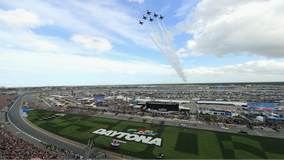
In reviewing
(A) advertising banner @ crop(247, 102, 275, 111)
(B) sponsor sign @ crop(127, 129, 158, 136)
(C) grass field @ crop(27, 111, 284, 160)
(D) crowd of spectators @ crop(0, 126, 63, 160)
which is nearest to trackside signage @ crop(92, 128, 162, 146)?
(C) grass field @ crop(27, 111, 284, 160)

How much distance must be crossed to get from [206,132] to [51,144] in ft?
138

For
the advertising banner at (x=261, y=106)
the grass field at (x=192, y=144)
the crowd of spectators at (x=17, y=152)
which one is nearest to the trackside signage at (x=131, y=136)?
the grass field at (x=192, y=144)

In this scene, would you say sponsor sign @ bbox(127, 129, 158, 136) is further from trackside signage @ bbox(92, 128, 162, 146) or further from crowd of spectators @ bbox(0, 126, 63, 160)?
crowd of spectators @ bbox(0, 126, 63, 160)

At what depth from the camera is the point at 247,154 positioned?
25.5 m

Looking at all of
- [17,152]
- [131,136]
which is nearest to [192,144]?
[131,136]

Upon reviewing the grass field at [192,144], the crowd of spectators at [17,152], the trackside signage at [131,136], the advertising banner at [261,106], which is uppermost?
the advertising banner at [261,106]

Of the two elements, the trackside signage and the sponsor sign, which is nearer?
the trackside signage

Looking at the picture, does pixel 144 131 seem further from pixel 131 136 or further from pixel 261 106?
pixel 261 106

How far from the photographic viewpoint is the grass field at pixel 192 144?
2555 centimetres

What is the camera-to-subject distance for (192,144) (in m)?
29.8

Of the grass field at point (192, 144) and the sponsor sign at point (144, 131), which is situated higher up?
the sponsor sign at point (144, 131)

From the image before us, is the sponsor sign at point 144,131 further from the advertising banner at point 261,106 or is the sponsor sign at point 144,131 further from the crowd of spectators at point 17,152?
the advertising banner at point 261,106

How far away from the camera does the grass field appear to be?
25553 millimetres

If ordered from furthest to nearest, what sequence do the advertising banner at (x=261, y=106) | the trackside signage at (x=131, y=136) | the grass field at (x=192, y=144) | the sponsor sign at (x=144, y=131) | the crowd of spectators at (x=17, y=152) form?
the advertising banner at (x=261, y=106) → the sponsor sign at (x=144, y=131) → the trackside signage at (x=131, y=136) → the grass field at (x=192, y=144) → the crowd of spectators at (x=17, y=152)
